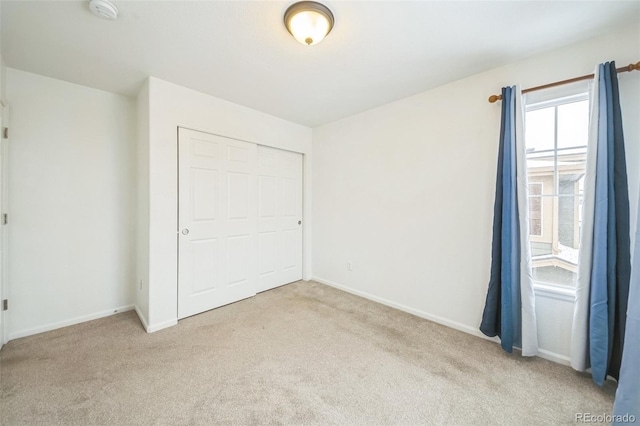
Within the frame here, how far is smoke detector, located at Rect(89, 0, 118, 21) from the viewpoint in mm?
1464

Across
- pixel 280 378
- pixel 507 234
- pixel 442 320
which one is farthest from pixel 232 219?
pixel 507 234

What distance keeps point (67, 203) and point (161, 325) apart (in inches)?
61.5

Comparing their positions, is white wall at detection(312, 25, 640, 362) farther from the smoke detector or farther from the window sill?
the smoke detector

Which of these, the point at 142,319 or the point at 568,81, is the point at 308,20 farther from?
the point at 142,319

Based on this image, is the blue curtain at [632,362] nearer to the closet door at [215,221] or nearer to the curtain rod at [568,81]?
the curtain rod at [568,81]

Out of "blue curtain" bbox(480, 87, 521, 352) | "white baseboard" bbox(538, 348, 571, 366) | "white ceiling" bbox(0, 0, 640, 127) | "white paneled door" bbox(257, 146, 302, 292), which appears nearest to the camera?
"white ceiling" bbox(0, 0, 640, 127)

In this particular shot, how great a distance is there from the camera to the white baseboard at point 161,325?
2.35m

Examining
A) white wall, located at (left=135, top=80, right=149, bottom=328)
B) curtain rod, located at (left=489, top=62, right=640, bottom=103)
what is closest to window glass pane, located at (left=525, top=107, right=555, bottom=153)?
curtain rod, located at (left=489, top=62, right=640, bottom=103)

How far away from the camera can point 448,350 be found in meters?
2.08

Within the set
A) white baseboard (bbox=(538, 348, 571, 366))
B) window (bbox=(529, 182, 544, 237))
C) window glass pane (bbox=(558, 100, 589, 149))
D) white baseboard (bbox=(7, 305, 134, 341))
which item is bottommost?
white baseboard (bbox=(7, 305, 134, 341))

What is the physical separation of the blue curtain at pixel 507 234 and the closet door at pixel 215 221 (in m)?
2.64

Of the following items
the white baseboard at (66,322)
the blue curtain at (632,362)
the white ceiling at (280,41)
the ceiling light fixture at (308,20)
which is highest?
the white ceiling at (280,41)

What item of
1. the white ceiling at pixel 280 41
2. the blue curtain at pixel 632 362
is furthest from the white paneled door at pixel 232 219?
the blue curtain at pixel 632 362

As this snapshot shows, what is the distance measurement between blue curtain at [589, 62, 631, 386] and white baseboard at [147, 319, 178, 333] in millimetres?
3428
